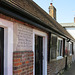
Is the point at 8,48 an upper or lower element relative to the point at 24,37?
lower

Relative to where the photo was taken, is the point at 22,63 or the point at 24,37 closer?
the point at 22,63

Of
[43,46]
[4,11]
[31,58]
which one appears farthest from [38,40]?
[4,11]

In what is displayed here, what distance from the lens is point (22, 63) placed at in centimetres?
353

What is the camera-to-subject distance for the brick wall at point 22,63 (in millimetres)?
3220

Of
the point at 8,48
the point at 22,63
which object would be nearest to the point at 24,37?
the point at 22,63

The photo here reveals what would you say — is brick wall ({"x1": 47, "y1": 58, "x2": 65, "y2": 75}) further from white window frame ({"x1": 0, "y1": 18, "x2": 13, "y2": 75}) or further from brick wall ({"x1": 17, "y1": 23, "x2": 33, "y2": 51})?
white window frame ({"x1": 0, "y1": 18, "x2": 13, "y2": 75})

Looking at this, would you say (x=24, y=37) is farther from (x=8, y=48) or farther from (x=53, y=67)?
(x=53, y=67)

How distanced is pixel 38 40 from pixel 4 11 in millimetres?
2967

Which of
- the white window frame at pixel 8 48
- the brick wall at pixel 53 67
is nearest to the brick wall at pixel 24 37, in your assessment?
the white window frame at pixel 8 48

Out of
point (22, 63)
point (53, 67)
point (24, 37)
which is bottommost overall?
point (53, 67)

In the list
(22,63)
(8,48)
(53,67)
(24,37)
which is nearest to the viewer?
(8,48)

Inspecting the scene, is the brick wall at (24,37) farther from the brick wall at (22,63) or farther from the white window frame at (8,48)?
the white window frame at (8,48)

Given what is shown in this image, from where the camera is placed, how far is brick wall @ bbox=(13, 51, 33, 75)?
3.22 m

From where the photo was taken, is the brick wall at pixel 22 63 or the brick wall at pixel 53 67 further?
the brick wall at pixel 53 67
